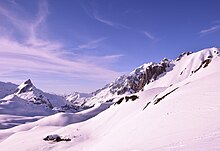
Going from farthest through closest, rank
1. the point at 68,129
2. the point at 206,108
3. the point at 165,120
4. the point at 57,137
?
the point at 68,129, the point at 57,137, the point at 165,120, the point at 206,108

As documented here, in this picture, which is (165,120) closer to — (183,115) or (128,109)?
(183,115)

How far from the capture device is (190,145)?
1216 centimetres

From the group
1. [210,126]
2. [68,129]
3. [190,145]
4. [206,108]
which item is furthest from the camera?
[68,129]

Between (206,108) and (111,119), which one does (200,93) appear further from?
(111,119)

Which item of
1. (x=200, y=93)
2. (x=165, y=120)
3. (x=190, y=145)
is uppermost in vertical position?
(x=200, y=93)

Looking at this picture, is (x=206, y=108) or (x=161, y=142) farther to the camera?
(x=206, y=108)

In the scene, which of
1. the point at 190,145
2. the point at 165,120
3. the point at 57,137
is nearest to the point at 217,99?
the point at 165,120

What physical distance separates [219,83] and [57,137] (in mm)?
26221

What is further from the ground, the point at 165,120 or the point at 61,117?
the point at 61,117

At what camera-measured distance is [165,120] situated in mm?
20000

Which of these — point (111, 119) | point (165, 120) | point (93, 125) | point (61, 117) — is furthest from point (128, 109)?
point (61, 117)

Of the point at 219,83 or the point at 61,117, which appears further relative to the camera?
the point at 61,117

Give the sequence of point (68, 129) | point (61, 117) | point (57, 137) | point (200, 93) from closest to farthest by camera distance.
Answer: point (200, 93), point (57, 137), point (68, 129), point (61, 117)

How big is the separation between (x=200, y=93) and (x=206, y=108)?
16.9 ft
